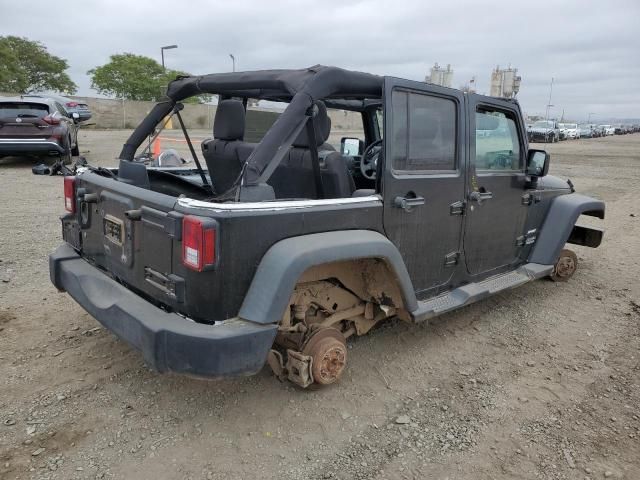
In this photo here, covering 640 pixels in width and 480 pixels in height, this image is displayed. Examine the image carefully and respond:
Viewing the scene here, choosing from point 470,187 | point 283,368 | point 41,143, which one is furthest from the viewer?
point 41,143

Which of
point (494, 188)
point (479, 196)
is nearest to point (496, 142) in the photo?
point (494, 188)

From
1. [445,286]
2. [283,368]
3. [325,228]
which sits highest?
[325,228]

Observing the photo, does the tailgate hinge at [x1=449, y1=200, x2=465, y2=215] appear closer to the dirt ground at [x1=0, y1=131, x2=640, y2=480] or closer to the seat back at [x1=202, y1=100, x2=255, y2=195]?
the dirt ground at [x1=0, y1=131, x2=640, y2=480]

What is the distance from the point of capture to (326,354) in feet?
9.93

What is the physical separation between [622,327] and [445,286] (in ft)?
5.84

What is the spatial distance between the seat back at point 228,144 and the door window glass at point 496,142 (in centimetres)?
172

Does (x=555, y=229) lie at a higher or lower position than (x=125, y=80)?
lower

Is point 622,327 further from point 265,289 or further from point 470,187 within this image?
point 265,289

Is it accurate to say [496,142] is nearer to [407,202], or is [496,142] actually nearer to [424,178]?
[424,178]

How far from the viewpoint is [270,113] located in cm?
429

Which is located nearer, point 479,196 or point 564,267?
point 479,196

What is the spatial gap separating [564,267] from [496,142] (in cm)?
202

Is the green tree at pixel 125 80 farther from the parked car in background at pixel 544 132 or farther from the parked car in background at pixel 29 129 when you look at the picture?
the parked car in background at pixel 29 129

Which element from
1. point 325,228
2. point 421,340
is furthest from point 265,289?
point 421,340
